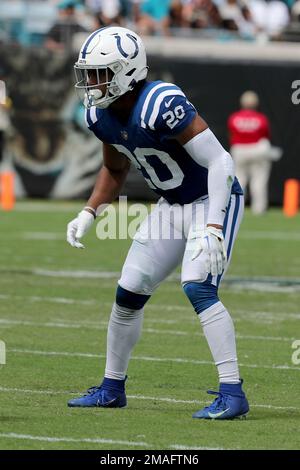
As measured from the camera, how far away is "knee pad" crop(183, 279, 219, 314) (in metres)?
5.04

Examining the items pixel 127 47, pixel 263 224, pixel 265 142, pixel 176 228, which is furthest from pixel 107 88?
pixel 265 142

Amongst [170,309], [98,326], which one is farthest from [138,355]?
[170,309]

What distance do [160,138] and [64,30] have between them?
44.9ft

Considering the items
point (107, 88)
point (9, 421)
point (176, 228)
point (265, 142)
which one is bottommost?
point (265, 142)

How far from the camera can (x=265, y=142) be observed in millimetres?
17422

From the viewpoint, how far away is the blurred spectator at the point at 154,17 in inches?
729

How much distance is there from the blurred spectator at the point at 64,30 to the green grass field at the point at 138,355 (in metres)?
6.42

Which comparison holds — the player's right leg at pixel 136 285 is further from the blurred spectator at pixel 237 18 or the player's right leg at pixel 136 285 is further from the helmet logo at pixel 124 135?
the blurred spectator at pixel 237 18

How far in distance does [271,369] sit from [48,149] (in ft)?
41.4

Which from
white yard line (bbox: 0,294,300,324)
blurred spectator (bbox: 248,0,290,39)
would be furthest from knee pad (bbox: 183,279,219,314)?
blurred spectator (bbox: 248,0,290,39)

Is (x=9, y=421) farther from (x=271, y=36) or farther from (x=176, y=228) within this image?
(x=271, y=36)

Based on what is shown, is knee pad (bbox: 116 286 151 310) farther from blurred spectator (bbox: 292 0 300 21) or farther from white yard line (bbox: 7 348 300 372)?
blurred spectator (bbox: 292 0 300 21)

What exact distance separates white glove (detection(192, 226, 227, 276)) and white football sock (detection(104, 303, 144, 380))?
51 centimetres

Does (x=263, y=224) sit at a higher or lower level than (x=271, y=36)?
lower
